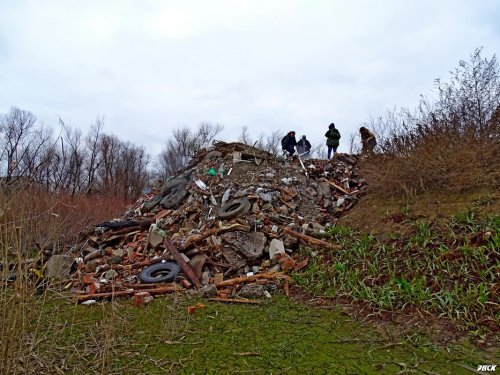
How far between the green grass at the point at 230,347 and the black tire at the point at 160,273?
4.54ft

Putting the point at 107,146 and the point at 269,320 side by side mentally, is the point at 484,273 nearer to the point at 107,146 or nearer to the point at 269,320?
the point at 269,320

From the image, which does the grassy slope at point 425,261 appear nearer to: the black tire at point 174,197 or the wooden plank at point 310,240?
the wooden plank at point 310,240

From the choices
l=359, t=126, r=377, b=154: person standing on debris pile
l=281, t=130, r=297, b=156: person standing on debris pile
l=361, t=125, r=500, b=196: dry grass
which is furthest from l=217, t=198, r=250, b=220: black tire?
l=281, t=130, r=297, b=156: person standing on debris pile

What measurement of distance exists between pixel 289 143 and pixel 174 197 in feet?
15.9

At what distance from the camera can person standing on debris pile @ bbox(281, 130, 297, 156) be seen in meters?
11.6

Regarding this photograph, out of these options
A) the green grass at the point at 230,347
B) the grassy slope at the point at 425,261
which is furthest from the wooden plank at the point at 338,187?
the green grass at the point at 230,347

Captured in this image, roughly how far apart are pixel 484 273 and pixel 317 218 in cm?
373

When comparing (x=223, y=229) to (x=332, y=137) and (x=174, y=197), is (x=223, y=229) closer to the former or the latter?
(x=174, y=197)

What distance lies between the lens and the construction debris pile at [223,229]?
213 inches

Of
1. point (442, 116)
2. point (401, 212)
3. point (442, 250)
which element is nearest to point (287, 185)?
point (401, 212)

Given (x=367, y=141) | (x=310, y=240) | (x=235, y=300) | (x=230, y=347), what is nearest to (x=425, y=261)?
(x=310, y=240)

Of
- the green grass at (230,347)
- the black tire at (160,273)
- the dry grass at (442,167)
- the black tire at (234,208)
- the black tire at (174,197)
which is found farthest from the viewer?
the black tire at (174,197)

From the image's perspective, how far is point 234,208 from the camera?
7.27m

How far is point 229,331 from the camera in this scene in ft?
11.4
